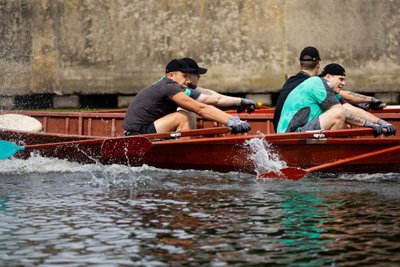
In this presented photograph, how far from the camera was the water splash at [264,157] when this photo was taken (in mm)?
13492

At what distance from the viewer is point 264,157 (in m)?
13.6

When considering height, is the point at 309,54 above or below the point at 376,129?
above

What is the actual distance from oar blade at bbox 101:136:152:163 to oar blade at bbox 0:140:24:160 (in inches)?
57.4

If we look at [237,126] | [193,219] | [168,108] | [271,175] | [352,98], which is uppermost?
[352,98]

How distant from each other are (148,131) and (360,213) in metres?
4.26

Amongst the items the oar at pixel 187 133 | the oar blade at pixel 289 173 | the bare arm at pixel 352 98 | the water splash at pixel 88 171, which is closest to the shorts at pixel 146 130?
the oar at pixel 187 133

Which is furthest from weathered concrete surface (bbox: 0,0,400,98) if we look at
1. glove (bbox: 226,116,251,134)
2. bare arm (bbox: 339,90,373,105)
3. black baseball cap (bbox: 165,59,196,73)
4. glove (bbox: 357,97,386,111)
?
glove (bbox: 226,116,251,134)

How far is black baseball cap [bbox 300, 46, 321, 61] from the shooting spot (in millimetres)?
13797

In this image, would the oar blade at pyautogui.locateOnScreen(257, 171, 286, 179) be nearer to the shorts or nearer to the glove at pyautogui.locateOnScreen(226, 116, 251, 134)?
the glove at pyautogui.locateOnScreen(226, 116, 251, 134)

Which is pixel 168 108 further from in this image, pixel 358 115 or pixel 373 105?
pixel 373 105

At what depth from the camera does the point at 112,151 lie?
13.9 meters

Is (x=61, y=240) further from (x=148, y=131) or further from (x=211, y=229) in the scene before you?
(x=148, y=131)

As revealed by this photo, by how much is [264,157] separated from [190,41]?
35.1 feet

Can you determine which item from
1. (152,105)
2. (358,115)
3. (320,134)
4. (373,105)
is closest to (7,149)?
(152,105)
